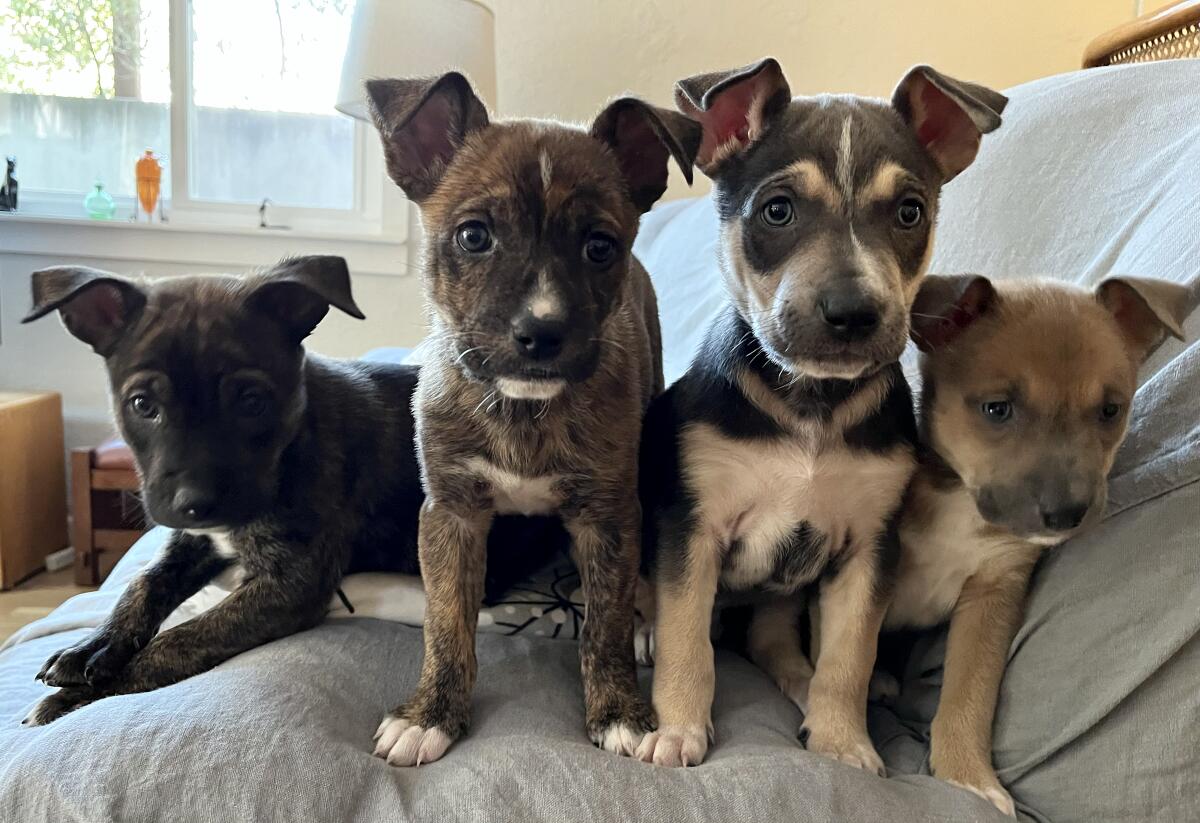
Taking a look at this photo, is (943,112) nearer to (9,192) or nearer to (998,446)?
(998,446)

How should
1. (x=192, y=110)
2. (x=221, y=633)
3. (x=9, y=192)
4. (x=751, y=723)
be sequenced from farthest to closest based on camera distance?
(x=192, y=110)
(x=9, y=192)
(x=221, y=633)
(x=751, y=723)

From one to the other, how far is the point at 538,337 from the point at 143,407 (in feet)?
2.76

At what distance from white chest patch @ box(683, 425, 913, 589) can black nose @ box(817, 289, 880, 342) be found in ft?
0.97

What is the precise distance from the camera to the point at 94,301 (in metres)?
→ 1.75

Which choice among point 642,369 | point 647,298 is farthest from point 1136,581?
point 647,298

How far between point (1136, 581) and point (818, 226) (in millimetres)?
743

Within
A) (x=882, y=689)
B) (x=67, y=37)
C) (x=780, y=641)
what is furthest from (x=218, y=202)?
(x=882, y=689)

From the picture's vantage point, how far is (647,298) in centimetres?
239

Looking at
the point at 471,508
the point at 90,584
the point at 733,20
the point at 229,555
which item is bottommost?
the point at 90,584

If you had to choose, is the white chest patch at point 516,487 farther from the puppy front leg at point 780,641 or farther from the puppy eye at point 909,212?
the puppy eye at point 909,212

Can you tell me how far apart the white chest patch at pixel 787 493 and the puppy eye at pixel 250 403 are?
84cm

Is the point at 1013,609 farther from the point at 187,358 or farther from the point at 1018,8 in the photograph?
the point at 1018,8

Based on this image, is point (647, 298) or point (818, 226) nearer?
point (818, 226)

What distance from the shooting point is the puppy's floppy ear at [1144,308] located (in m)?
1.40
